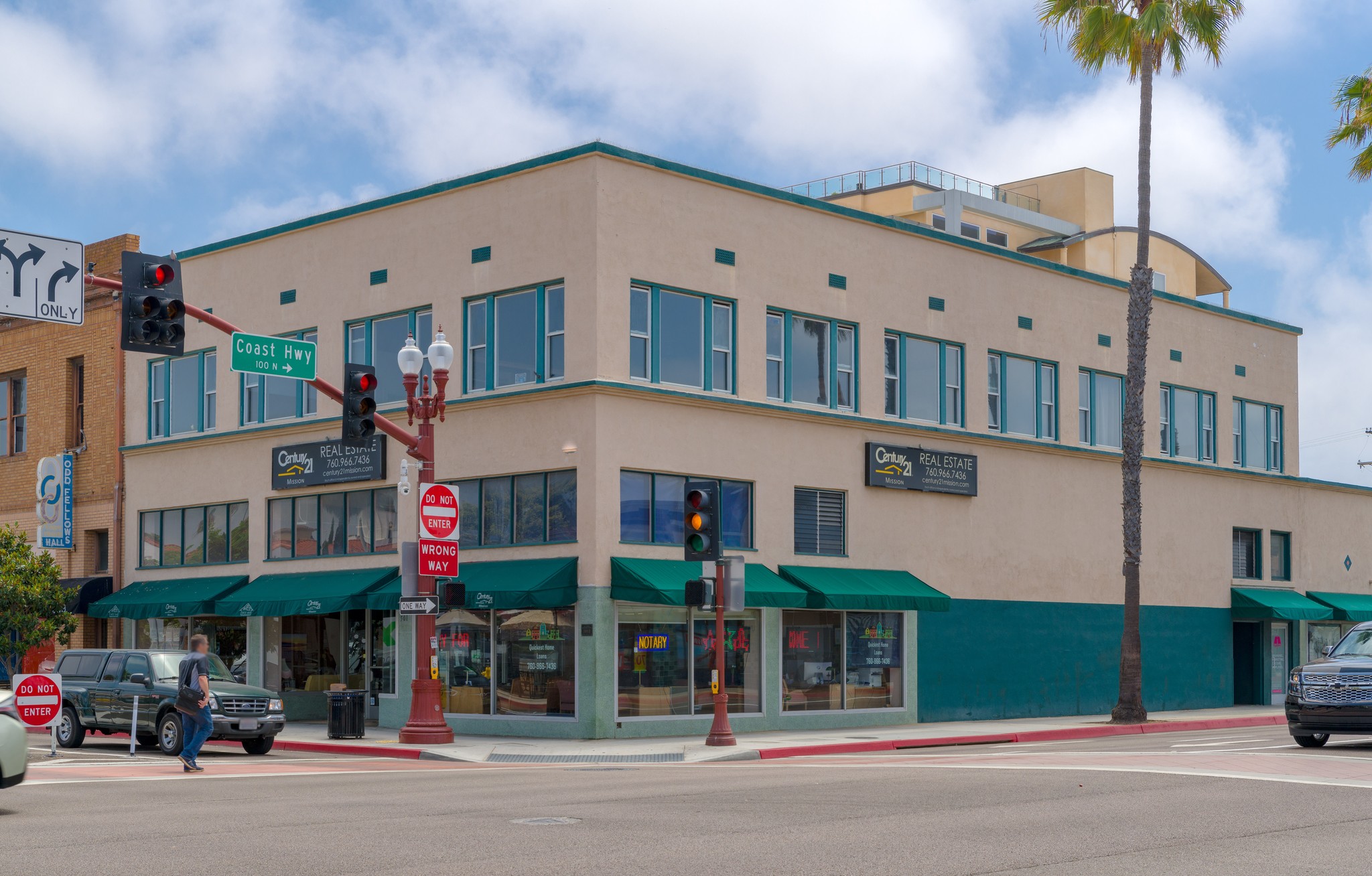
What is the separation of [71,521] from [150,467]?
3.20 m

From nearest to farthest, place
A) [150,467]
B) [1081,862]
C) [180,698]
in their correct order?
[1081,862] < [180,698] < [150,467]

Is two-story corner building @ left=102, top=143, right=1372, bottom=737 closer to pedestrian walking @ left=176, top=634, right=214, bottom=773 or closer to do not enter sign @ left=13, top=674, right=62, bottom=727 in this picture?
pedestrian walking @ left=176, top=634, right=214, bottom=773

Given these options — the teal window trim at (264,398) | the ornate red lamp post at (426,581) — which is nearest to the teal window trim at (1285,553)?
the teal window trim at (264,398)

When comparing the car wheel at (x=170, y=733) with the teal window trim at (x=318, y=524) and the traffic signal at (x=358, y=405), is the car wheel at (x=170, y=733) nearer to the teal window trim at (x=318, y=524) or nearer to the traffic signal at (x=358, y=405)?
the traffic signal at (x=358, y=405)

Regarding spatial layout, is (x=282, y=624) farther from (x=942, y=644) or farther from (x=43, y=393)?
(x=942, y=644)

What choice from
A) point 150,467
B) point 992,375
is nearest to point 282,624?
point 150,467

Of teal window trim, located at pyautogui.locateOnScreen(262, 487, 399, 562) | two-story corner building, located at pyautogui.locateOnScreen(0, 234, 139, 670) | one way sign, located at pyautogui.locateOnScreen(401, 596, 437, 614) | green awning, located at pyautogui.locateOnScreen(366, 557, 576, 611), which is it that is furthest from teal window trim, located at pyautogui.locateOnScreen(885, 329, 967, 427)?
two-story corner building, located at pyautogui.locateOnScreen(0, 234, 139, 670)

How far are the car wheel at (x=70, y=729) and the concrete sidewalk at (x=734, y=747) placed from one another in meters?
3.28

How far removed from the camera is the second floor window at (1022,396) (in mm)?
34625

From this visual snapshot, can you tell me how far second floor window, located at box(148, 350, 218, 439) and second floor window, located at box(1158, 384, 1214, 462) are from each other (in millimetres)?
23307

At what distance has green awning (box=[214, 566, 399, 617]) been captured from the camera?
2958 centimetres

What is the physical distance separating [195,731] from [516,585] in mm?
7864

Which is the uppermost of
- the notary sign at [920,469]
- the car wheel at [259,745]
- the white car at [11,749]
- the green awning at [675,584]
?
the notary sign at [920,469]

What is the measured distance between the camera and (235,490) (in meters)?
33.6
